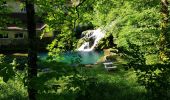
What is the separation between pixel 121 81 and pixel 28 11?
7912 mm

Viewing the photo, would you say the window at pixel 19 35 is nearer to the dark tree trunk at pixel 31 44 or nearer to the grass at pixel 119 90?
the grass at pixel 119 90

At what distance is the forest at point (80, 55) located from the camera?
5669mm

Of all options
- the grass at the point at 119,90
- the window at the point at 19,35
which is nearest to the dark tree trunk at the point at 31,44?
the grass at the point at 119,90

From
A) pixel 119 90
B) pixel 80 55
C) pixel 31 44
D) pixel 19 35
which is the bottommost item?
pixel 119 90

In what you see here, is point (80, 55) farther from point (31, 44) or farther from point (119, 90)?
Answer: point (119, 90)

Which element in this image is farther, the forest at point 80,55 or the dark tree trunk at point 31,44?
the dark tree trunk at point 31,44

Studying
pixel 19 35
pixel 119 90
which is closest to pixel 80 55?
pixel 119 90

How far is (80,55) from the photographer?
30.7 ft

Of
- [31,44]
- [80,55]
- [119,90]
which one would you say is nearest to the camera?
[31,44]

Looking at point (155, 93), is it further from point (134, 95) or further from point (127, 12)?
point (127, 12)

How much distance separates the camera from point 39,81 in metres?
4.86

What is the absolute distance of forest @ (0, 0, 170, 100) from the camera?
5.67 m

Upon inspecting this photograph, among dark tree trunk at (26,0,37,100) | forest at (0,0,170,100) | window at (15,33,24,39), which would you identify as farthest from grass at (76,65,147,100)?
window at (15,33,24,39)

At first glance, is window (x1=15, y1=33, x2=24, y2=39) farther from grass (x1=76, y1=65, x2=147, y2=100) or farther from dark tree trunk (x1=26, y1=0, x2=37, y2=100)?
dark tree trunk (x1=26, y1=0, x2=37, y2=100)
